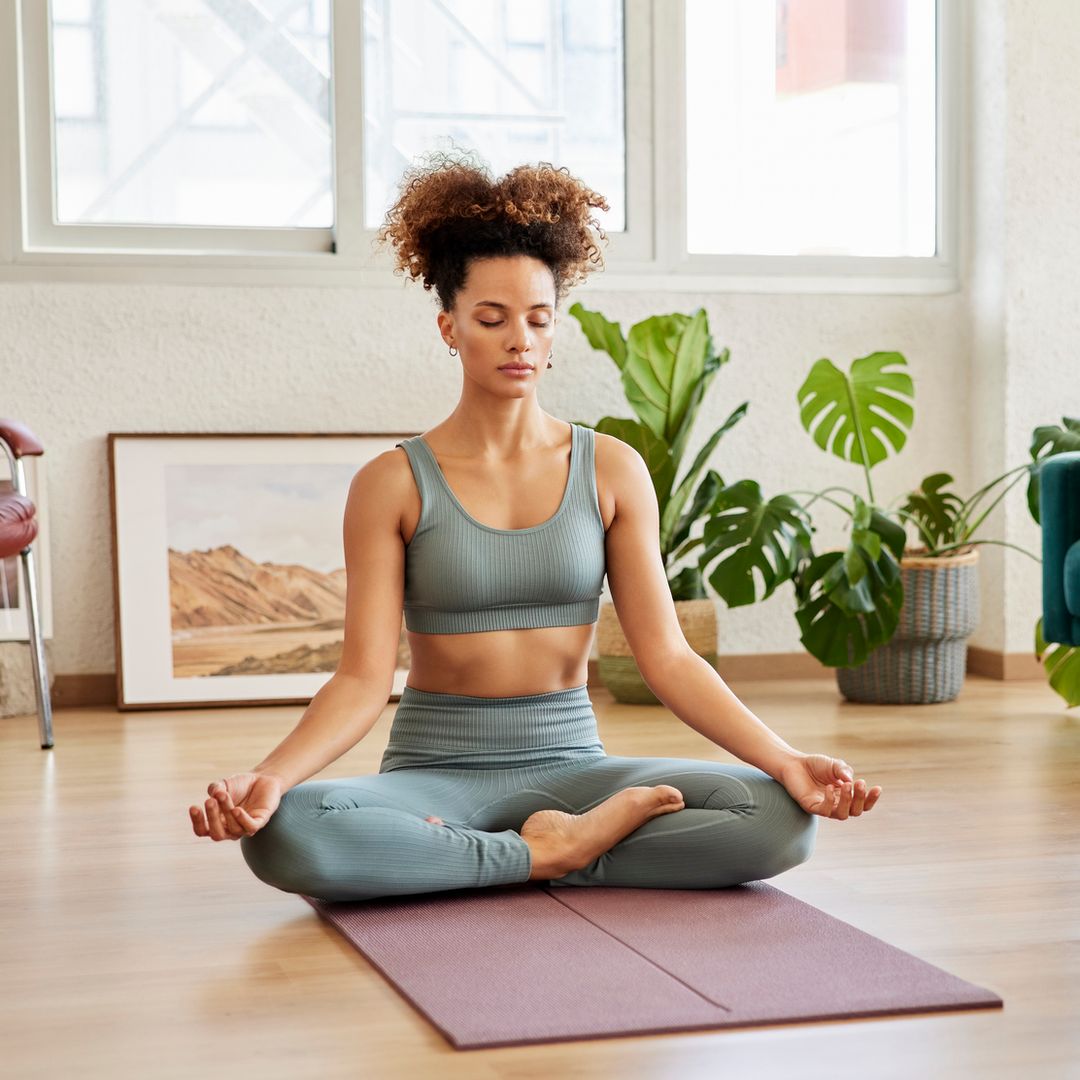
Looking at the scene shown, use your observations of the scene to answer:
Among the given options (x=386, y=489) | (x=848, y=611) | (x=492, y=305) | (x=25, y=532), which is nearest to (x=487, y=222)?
(x=492, y=305)

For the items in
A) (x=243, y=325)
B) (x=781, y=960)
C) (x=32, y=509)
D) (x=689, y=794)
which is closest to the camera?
(x=781, y=960)

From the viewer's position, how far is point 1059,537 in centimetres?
314

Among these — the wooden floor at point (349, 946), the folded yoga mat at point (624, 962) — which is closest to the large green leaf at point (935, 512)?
the wooden floor at point (349, 946)

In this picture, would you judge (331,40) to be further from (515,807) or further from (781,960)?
(781,960)

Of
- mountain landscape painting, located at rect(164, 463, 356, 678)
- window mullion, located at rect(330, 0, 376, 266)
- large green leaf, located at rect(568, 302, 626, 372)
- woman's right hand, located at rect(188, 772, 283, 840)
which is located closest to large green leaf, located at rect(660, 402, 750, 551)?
large green leaf, located at rect(568, 302, 626, 372)

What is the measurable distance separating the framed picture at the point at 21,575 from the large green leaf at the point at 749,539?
60.9 inches

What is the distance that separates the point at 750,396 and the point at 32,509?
1.91 metres

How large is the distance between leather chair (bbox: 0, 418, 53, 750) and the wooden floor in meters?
0.11

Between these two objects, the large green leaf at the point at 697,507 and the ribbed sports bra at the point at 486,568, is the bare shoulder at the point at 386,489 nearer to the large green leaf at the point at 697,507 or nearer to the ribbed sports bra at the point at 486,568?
the ribbed sports bra at the point at 486,568

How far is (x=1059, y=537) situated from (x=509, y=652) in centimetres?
148

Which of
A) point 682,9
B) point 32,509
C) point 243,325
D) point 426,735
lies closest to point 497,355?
point 426,735

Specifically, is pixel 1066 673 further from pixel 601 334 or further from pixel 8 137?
pixel 8 137

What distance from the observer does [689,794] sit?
79.4 inches

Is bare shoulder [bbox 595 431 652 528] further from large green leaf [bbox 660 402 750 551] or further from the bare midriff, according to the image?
large green leaf [bbox 660 402 750 551]
